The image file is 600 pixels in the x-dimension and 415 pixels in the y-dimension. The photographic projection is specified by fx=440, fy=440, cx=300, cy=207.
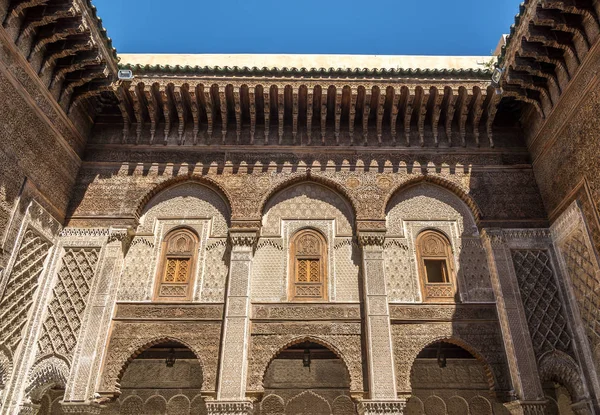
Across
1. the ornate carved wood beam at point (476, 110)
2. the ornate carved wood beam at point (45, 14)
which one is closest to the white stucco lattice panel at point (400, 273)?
the ornate carved wood beam at point (476, 110)

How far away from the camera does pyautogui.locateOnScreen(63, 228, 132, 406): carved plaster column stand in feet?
17.4

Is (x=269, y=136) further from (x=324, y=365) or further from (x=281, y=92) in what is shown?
(x=324, y=365)

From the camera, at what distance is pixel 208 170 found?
679 centimetres

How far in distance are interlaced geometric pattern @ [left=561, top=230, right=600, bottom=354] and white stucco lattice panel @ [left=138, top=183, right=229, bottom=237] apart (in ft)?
15.4

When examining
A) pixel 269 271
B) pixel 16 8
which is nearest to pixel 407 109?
pixel 269 271

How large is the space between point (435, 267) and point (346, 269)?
4.24ft

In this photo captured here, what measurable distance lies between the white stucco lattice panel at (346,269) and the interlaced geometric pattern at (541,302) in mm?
2204

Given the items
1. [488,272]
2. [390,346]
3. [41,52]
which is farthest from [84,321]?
[488,272]

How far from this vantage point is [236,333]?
562 centimetres

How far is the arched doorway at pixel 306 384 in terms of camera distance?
22.9ft

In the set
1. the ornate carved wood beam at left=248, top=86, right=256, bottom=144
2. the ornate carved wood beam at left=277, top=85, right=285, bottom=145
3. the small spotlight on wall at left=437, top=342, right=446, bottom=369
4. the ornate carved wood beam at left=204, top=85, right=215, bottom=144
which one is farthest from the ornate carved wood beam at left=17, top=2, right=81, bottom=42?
the small spotlight on wall at left=437, top=342, right=446, bottom=369

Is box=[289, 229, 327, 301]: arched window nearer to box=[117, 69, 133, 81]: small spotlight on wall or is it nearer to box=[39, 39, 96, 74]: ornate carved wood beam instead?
box=[117, 69, 133, 81]: small spotlight on wall

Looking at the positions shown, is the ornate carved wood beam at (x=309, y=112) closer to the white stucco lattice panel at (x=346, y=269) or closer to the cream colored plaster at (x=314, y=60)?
the cream colored plaster at (x=314, y=60)

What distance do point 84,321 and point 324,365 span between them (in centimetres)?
375
